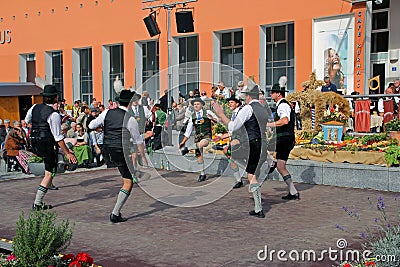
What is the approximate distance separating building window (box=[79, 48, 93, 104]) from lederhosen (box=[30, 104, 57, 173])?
24592 mm

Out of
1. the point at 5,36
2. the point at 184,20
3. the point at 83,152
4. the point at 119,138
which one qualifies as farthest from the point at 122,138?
Answer: the point at 5,36

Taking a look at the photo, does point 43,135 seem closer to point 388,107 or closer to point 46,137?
point 46,137

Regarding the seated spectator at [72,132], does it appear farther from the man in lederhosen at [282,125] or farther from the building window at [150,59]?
the building window at [150,59]

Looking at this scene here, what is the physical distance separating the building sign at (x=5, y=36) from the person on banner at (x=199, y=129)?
98.0ft

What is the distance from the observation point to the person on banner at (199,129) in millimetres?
12477

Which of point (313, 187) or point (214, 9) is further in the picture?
point (214, 9)

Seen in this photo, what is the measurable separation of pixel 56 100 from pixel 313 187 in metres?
5.65

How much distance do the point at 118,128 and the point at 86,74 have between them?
2673cm

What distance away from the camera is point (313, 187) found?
11.9m

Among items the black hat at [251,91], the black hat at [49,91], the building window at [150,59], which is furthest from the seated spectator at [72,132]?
the building window at [150,59]

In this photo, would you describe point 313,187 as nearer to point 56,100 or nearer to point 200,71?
point 200,71

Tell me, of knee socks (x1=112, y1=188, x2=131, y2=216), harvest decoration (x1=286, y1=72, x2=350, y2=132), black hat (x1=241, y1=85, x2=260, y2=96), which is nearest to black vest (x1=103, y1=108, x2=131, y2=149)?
knee socks (x1=112, y1=188, x2=131, y2=216)

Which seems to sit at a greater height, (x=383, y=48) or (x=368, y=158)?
(x=383, y=48)

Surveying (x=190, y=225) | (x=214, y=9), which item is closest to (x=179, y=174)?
(x=190, y=225)
